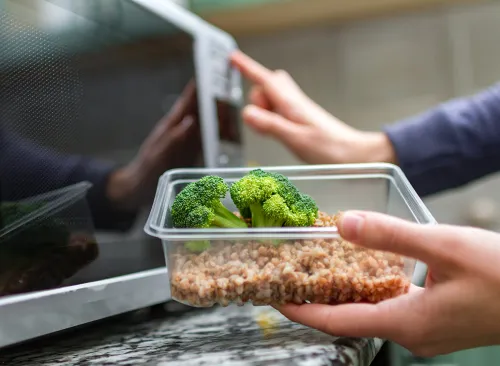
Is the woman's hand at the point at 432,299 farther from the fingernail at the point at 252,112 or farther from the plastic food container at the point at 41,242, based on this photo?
the fingernail at the point at 252,112

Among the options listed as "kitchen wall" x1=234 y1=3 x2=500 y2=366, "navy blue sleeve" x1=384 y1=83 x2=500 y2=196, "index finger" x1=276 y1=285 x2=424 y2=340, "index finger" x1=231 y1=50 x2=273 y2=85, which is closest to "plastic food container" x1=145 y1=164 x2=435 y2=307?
"index finger" x1=276 y1=285 x2=424 y2=340

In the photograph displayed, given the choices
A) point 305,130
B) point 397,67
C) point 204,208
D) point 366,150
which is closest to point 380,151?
point 366,150

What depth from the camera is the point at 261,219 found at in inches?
22.1

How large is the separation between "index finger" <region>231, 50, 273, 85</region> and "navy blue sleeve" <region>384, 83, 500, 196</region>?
281mm

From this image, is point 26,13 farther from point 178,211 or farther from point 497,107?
point 497,107

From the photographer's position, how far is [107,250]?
0.69 meters

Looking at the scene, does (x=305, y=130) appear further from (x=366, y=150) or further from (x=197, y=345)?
(x=197, y=345)

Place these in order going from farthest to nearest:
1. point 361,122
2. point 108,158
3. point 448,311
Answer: point 361,122 → point 108,158 → point 448,311

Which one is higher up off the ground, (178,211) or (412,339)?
(178,211)

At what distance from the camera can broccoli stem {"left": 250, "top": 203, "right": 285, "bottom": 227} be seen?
55cm

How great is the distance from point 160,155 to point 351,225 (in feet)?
1.36

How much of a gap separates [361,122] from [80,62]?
128 cm

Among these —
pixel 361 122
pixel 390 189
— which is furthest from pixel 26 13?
pixel 361 122

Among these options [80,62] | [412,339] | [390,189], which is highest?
[80,62]
